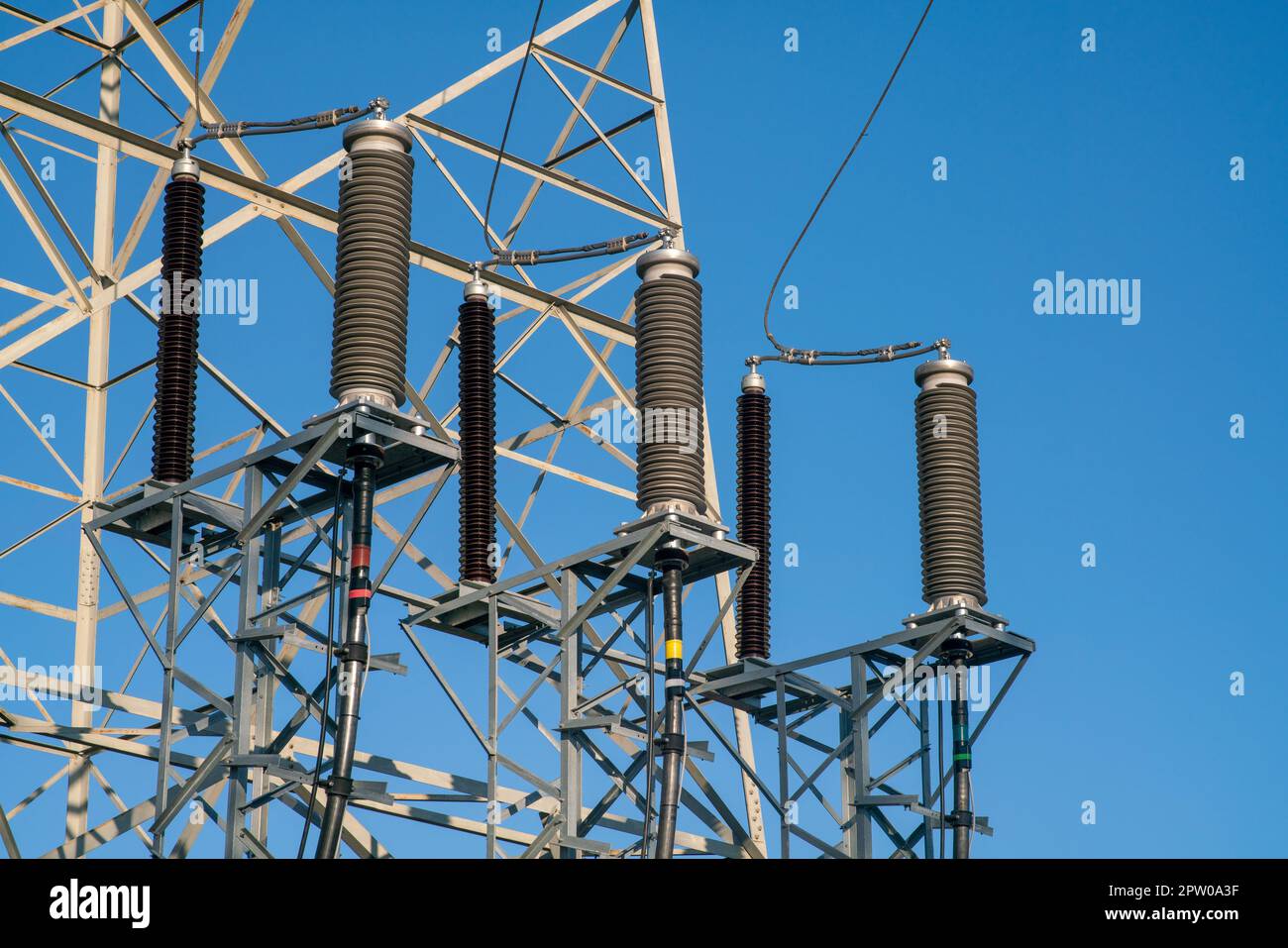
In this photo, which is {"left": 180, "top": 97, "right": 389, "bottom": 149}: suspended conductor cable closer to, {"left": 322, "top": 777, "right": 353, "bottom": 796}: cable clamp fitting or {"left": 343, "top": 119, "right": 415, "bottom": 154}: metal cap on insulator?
{"left": 343, "top": 119, "right": 415, "bottom": 154}: metal cap on insulator

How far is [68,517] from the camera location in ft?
72.0

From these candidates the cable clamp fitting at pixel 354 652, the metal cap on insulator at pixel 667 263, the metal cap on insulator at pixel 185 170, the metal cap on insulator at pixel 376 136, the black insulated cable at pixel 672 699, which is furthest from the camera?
the metal cap on insulator at pixel 667 263

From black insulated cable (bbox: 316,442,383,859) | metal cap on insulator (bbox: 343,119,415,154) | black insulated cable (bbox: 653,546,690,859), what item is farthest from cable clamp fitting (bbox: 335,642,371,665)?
metal cap on insulator (bbox: 343,119,415,154)

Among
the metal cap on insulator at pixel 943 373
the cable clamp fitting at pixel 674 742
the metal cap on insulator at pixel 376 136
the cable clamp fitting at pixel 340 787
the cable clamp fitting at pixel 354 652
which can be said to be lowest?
the cable clamp fitting at pixel 340 787

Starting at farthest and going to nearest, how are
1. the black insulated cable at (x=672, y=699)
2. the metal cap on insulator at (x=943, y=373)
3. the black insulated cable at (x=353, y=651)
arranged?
the metal cap on insulator at (x=943, y=373) < the black insulated cable at (x=672, y=699) < the black insulated cable at (x=353, y=651)

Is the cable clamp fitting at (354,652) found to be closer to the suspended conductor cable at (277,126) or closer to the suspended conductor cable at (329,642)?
the suspended conductor cable at (329,642)

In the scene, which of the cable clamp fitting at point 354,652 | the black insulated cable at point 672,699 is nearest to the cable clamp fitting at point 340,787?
the cable clamp fitting at point 354,652

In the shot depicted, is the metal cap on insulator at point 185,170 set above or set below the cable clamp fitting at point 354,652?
above

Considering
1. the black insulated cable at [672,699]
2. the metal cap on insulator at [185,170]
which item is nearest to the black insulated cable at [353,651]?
the black insulated cable at [672,699]

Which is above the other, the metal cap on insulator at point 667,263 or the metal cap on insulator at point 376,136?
the metal cap on insulator at point 376,136

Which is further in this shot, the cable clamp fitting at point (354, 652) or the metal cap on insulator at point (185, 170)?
the metal cap on insulator at point (185, 170)

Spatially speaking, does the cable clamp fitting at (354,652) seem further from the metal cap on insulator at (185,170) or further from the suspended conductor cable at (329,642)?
the metal cap on insulator at (185,170)

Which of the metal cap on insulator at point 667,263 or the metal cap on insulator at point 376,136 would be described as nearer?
the metal cap on insulator at point 376,136
